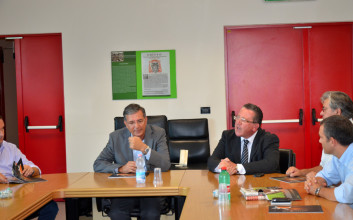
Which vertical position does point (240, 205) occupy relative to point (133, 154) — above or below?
below

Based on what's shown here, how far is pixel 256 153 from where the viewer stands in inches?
149

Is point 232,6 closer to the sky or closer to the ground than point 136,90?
closer to the sky

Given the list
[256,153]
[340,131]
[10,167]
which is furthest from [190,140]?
[340,131]

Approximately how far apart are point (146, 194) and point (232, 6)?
3.54 m

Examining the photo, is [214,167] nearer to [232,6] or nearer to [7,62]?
[232,6]

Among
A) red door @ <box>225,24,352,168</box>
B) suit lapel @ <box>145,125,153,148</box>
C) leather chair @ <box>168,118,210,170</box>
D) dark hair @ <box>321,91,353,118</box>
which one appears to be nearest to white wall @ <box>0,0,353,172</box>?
red door @ <box>225,24,352,168</box>

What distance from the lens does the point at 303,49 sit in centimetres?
598

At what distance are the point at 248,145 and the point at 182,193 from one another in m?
0.99

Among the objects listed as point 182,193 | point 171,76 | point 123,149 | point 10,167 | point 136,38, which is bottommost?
point 182,193

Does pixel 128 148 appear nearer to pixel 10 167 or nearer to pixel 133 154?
pixel 133 154

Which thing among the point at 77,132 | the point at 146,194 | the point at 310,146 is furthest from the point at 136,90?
the point at 146,194

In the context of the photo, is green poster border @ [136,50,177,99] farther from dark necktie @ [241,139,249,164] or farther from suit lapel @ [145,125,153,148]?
dark necktie @ [241,139,249,164]

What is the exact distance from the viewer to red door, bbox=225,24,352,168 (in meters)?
5.96

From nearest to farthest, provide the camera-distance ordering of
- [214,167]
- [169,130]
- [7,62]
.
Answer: [214,167]
[169,130]
[7,62]
